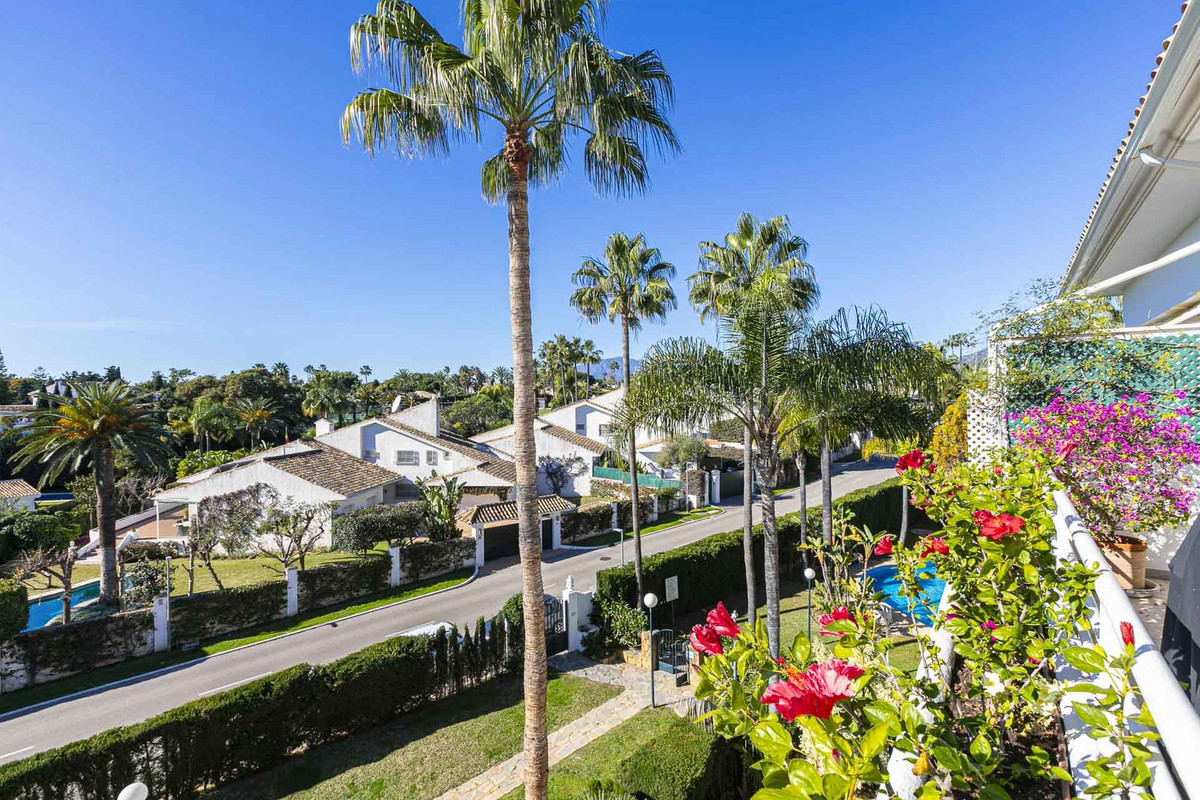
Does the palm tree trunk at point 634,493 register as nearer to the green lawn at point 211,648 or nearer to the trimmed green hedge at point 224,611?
the green lawn at point 211,648

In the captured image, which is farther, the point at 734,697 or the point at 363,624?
the point at 363,624

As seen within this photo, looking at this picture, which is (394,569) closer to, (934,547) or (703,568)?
(703,568)

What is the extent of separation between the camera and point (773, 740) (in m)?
1.87

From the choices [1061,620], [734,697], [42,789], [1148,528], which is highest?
[1061,620]

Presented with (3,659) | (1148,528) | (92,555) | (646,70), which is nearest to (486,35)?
(646,70)

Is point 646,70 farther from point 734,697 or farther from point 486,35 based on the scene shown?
point 734,697

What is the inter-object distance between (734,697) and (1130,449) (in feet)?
23.8

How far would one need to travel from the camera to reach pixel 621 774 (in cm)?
788

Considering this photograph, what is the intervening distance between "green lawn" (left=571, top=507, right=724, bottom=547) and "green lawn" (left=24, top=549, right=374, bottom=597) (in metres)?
12.0

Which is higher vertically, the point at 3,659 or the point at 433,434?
the point at 433,434

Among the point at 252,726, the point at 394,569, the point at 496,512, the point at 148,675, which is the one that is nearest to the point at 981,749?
the point at 252,726

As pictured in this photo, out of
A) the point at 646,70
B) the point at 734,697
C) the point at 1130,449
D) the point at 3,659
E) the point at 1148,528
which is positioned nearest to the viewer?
the point at 734,697

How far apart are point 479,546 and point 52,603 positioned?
1594cm

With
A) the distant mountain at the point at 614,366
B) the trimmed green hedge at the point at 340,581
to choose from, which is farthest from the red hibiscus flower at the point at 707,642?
the trimmed green hedge at the point at 340,581
